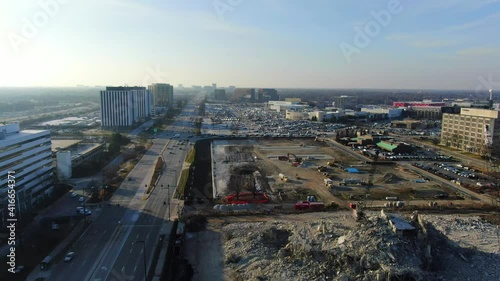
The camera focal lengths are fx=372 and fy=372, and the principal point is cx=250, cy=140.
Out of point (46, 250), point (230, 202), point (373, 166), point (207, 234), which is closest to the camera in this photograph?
point (46, 250)

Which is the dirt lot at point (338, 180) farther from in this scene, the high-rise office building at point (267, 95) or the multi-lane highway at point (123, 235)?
the high-rise office building at point (267, 95)

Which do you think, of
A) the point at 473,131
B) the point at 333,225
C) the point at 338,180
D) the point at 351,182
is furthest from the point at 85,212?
the point at 473,131

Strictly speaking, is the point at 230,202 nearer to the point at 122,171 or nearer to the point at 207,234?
the point at 207,234

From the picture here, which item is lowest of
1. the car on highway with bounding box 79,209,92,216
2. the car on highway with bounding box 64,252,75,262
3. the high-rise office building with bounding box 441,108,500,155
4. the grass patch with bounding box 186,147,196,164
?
the car on highway with bounding box 64,252,75,262

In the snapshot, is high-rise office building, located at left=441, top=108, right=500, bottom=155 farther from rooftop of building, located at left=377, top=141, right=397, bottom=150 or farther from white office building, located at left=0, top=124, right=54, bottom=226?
white office building, located at left=0, top=124, right=54, bottom=226

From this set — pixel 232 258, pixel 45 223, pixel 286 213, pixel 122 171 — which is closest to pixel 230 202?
pixel 286 213

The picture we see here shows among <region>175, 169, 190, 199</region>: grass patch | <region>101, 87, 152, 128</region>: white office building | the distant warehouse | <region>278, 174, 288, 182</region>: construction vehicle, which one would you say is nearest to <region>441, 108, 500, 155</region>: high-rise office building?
the distant warehouse

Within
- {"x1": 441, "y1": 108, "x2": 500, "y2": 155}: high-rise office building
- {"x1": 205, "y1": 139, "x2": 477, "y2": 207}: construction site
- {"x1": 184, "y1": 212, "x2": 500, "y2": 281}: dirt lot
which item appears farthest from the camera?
{"x1": 441, "y1": 108, "x2": 500, "y2": 155}: high-rise office building
